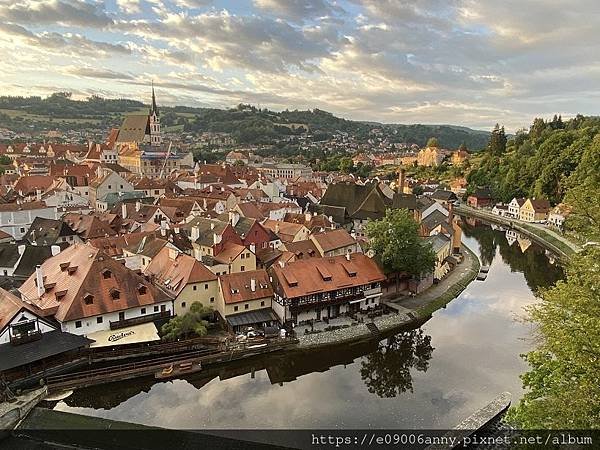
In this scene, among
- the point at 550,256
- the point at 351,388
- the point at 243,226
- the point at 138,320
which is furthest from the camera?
the point at 550,256

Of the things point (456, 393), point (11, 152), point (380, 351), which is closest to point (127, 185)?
point (380, 351)

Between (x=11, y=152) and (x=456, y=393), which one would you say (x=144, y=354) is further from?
(x=11, y=152)

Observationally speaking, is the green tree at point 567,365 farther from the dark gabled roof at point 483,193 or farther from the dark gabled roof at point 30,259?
the dark gabled roof at point 483,193

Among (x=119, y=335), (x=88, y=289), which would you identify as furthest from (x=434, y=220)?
(x=88, y=289)

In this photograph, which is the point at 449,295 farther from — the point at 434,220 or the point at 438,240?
the point at 434,220

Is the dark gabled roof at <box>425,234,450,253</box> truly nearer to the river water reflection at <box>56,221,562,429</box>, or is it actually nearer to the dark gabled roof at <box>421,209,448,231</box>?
the dark gabled roof at <box>421,209,448,231</box>

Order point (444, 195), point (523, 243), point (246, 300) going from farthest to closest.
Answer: point (444, 195), point (523, 243), point (246, 300)
